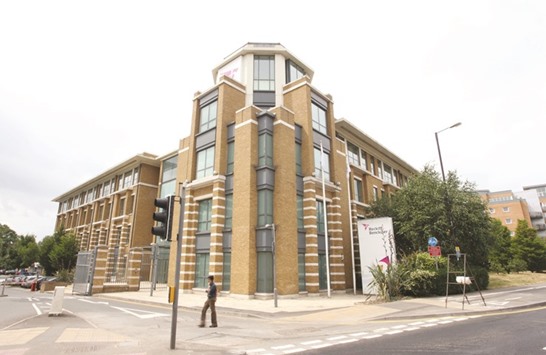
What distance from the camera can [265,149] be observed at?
22.1 m

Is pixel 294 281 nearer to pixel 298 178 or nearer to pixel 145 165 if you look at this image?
pixel 298 178

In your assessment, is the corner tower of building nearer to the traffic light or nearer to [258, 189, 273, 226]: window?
[258, 189, 273, 226]: window

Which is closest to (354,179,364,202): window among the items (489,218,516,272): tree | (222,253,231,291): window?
(222,253,231,291): window

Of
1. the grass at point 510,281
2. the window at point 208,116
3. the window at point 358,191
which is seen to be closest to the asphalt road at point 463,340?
the grass at point 510,281

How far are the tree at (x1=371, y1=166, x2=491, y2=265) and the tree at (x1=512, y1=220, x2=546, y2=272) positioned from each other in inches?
1333

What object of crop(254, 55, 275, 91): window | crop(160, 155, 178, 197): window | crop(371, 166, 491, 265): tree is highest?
crop(254, 55, 275, 91): window

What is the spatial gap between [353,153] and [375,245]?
1564 centimetres

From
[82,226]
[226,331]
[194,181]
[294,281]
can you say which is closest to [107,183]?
[82,226]

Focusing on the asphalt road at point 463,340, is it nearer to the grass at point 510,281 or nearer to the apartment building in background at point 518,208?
the grass at point 510,281

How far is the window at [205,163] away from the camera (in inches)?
972

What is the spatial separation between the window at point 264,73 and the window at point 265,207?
10.3 metres

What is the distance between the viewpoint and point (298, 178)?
23.3 meters

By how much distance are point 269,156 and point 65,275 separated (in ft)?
90.6

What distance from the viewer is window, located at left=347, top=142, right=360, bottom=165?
34.0m
